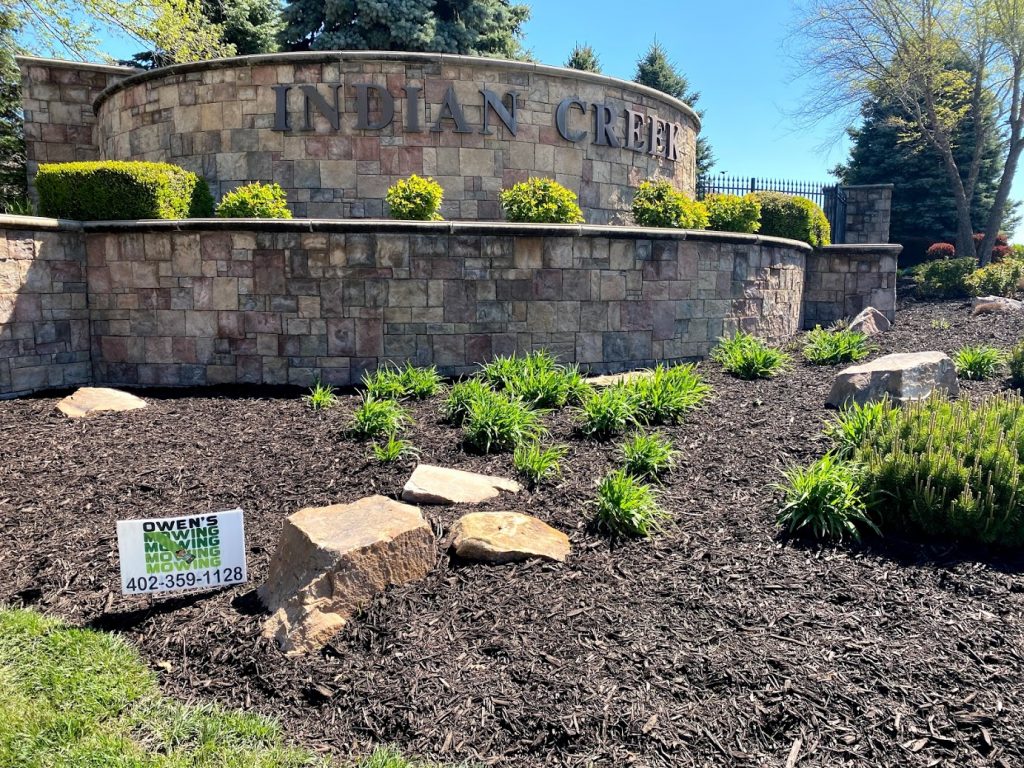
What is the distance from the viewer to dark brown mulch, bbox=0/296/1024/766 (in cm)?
283

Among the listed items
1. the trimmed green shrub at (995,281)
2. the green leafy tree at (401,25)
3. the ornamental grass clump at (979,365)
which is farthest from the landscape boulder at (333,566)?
the green leafy tree at (401,25)

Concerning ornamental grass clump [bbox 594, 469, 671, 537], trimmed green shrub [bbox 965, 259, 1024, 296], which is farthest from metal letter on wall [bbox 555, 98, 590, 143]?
trimmed green shrub [bbox 965, 259, 1024, 296]

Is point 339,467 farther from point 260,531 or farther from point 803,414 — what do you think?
point 803,414

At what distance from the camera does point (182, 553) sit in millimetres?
3619

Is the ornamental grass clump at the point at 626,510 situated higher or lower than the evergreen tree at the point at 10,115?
lower

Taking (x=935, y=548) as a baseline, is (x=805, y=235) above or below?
above

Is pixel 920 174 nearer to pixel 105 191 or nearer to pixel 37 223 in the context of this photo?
pixel 105 191

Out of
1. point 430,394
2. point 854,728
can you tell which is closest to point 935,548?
point 854,728

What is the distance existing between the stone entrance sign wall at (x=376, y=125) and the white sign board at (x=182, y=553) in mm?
7067

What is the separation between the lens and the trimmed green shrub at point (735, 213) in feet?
33.3

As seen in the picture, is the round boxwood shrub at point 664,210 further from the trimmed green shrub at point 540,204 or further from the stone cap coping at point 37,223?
the stone cap coping at point 37,223

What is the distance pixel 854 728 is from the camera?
9.20 feet

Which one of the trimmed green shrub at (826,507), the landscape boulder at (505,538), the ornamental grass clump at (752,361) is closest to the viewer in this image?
the landscape boulder at (505,538)

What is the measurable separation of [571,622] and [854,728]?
1.24 m
